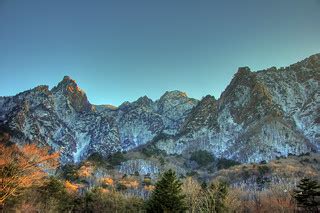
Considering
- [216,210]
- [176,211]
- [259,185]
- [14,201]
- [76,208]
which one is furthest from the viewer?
[259,185]

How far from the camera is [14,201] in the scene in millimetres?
56281

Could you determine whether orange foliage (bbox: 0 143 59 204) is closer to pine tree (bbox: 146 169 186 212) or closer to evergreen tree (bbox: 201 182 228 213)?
pine tree (bbox: 146 169 186 212)

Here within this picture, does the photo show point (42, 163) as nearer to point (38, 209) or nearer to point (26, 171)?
point (26, 171)

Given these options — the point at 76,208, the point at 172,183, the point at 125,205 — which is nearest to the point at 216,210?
the point at 172,183

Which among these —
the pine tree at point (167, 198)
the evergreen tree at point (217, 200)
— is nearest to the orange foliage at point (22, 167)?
the pine tree at point (167, 198)

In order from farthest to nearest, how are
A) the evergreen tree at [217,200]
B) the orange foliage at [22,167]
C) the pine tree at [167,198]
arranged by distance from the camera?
the evergreen tree at [217,200], the pine tree at [167,198], the orange foliage at [22,167]

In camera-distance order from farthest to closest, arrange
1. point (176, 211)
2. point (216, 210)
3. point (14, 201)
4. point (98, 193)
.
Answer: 1. point (98, 193)
2. point (216, 210)
3. point (14, 201)
4. point (176, 211)

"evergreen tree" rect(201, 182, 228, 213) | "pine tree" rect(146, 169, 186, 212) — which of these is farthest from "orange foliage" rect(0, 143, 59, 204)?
"evergreen tree" rect(201, 182, 228, 213)

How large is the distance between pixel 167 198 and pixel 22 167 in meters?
21.7

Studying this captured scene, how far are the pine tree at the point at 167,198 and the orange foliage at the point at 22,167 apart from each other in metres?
17.9

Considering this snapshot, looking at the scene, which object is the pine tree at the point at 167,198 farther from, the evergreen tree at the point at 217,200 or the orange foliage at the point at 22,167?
the orange foliage at the point at 22,167

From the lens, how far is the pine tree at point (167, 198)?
4997 centimetres

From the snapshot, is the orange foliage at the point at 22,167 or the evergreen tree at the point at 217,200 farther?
the evergreen tree at the point at 217,200

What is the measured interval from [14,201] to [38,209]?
8.00 m
